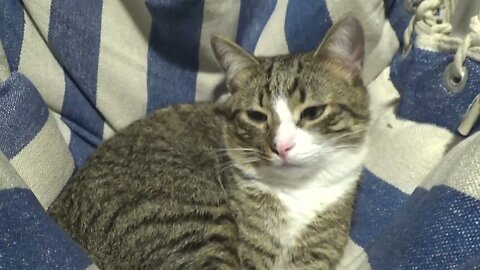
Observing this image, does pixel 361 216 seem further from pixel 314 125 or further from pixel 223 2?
pixel 223 2

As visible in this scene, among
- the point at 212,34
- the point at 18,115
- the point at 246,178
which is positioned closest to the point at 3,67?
the point at 18,115

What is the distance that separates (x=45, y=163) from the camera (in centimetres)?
130

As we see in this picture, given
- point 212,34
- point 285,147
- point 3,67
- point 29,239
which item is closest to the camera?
point 29,239

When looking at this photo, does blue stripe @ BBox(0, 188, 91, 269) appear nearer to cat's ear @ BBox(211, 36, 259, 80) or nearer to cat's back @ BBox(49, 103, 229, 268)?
cat's back @ BBox(49, 103, 229, 268)

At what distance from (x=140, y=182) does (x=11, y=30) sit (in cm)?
44

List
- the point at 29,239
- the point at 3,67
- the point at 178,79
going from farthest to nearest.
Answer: the point at 178,79 < the point at 3,67 < the point at 29,239

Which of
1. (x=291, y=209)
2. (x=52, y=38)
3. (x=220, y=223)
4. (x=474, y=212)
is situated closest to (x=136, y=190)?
(x=220, y=223)

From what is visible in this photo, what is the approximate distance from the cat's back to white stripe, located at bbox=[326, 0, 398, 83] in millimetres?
372

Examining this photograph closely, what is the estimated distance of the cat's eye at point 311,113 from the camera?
1204mm

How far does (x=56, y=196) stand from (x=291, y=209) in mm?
490

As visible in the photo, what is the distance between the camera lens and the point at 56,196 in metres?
1.32

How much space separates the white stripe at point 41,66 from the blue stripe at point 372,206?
708 mm

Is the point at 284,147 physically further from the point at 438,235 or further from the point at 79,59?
the point at 79,59

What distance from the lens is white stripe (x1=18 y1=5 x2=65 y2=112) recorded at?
1360 millimetres
